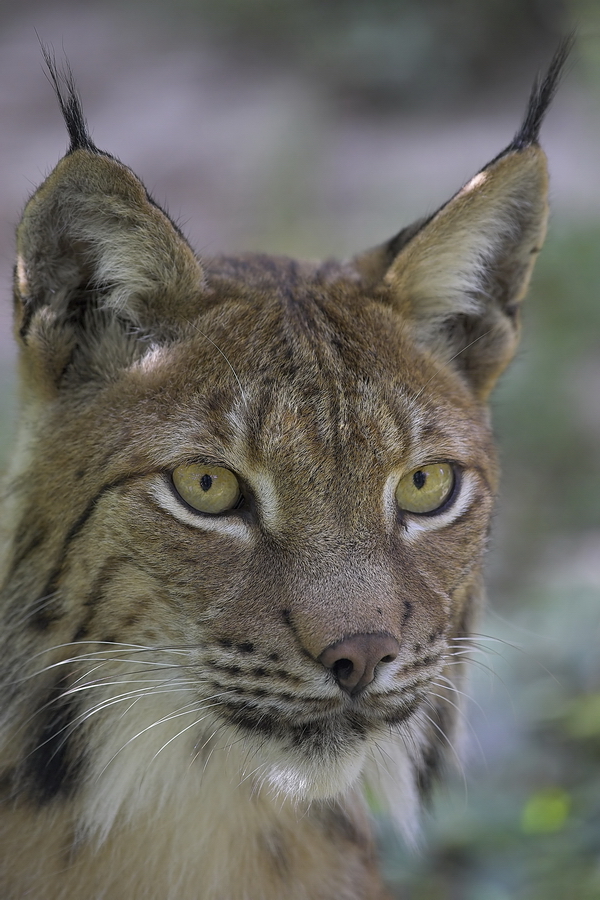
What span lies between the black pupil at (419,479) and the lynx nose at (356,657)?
1.76ft

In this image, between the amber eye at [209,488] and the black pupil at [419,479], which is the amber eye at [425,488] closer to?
the black pupil at [419,479]

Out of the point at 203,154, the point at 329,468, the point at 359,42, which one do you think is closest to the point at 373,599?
the point at 329,468

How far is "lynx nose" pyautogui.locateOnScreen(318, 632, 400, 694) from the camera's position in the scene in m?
2.49

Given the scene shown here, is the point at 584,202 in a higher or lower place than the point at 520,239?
higher

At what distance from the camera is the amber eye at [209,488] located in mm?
2775

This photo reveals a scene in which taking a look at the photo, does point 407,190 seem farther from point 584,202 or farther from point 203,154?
point 203,154

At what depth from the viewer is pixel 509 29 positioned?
487 inches

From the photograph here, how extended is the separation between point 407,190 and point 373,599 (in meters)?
7.66

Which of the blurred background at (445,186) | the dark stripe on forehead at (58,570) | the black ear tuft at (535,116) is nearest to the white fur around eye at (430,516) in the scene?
the blurred background at (445,186)

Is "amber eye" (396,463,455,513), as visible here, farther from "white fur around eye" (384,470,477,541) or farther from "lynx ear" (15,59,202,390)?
"lynx ear" (15,59,202,390)

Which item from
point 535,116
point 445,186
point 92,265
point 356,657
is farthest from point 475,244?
point 445,186

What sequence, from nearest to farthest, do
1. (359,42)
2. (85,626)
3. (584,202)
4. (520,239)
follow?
(85,626)
(520,239)
(584,202)
(359,42)

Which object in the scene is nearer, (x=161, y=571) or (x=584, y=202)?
(x=161, y=571)

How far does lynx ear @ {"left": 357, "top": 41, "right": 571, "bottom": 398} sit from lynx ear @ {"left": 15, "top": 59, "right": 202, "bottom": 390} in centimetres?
69
